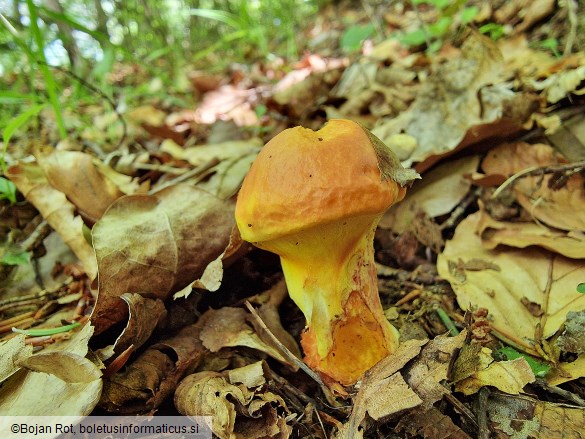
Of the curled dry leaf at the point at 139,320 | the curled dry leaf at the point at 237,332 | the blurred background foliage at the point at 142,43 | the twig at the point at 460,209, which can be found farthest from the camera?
the blurred background foliage at the point at 142,43

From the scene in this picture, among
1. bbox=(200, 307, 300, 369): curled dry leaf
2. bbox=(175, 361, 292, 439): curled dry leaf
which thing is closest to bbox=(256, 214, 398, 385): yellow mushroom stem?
bbox=(200, 307, 300, 369): curled dry leaf

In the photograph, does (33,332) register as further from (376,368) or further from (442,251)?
(442,251)

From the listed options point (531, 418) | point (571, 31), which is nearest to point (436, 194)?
point (531, 418)

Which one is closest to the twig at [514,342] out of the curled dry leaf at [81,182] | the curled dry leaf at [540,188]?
the curled dry leaf at [540,188]

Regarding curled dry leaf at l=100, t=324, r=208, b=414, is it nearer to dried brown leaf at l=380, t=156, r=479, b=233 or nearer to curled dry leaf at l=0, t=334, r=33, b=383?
curled dry leaf at l=0, t=334, r=33, b=383

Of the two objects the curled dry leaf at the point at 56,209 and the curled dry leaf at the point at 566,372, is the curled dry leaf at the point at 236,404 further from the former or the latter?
the curled dry leaf at the point at 566,372
